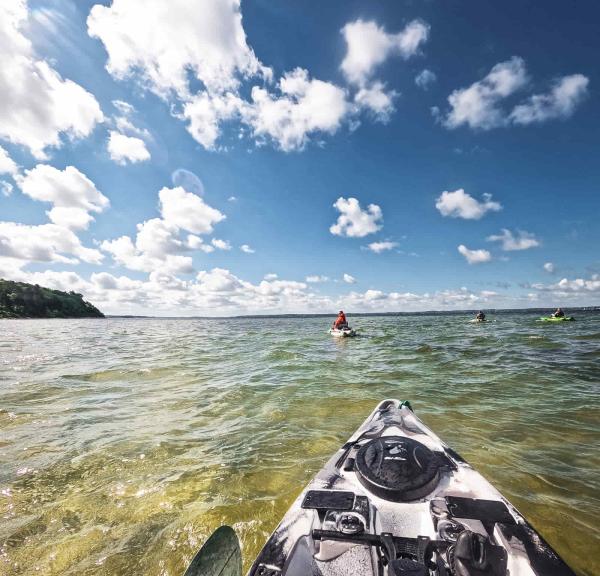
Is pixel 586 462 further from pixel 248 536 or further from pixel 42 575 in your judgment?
pixel 42 575

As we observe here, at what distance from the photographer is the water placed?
3514 mm

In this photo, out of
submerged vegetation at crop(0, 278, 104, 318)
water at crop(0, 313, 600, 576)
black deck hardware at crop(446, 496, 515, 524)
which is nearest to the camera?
black deck hardware at crop(446, 496, 515, 524)

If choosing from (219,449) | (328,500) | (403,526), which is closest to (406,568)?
(403,526)

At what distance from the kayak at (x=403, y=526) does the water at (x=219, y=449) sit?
1204 millimetres

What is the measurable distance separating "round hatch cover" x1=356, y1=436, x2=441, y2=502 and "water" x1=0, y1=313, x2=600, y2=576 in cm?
146

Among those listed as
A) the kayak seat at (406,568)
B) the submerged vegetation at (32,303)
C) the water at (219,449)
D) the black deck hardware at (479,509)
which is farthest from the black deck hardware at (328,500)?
the submerged vegetation at (32,303)

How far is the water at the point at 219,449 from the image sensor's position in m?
3.51

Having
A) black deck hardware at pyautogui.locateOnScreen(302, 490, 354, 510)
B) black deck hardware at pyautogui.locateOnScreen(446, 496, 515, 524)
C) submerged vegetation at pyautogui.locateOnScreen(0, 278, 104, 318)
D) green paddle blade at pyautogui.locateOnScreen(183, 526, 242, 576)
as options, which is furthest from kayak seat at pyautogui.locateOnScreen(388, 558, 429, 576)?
submerged vegetation at pyautogui.locateOnScreen(0, 278, 104, 318)

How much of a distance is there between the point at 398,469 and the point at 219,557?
1.98m

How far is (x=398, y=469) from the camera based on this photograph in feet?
11.0

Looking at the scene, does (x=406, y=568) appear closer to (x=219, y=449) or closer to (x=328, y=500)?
(x=328, y=500)

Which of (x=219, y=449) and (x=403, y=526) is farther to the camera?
(x=219, y=449)

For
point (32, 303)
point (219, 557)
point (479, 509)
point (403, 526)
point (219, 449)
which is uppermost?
point (32, 303)

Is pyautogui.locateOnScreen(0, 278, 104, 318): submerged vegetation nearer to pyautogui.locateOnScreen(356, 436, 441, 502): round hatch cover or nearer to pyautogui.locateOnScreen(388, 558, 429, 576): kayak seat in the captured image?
pyautogui.locateOnScreen(356, 436, 441, 502): round hatch cover
